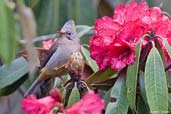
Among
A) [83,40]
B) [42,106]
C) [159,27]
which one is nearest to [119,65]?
[159,27]

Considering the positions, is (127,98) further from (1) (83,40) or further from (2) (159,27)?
(1) (83,40)

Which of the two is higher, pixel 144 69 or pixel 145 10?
pixel 145 10

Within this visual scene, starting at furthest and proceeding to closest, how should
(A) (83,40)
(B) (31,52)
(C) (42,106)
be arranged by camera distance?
1. (A) (83,40)
2. (C) (42,106)
3. (B) (31,52)

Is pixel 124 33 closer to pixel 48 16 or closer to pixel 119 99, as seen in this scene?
pixel 119 99

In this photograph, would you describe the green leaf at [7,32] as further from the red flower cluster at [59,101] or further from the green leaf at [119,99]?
the green leaf at [119,99]

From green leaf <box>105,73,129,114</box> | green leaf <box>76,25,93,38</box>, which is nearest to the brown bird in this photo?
green leaf <box>76,25,93,38</box>

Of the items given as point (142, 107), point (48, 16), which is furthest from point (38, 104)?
point (48, 16)

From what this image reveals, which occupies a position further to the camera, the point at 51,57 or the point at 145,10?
the point at 51,57

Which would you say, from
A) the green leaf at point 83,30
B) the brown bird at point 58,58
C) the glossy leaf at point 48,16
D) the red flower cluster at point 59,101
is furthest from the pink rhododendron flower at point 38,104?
the glossy leaf at point 48,16

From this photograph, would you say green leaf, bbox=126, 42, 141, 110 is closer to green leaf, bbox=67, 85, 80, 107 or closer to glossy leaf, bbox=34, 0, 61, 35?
green leaf, bbox=67, 85, 80, 107
